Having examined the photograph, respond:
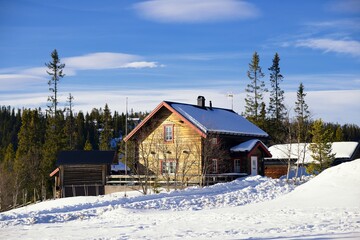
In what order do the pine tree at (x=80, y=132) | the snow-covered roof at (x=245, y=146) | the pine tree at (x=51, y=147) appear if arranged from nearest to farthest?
1. the snow-covered roof at (x=245, y=146)
2. the pine tree at (x=51, y=147)
3. the pine tree at (x=80, y=132)

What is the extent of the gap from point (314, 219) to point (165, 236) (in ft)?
17.7

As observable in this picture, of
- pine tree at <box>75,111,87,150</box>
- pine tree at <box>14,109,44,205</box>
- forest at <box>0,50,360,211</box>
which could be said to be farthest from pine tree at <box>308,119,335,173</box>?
pine tree at <box>75,111,87,150</box>

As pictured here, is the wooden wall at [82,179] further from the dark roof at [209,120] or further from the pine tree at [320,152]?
the pine tree at [320,152]

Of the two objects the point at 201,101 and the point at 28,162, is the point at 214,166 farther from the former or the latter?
the point at 28,162

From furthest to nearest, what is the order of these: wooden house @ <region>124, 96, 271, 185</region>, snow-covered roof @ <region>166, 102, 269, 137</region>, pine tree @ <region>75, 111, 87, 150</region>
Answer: pine tree @ <region>75, 111, 87, 150</region>, snow-covered roof @ <region>166, 102, 269, 137</region>, wooden house @ <region>124, 96, 271, 185</region>

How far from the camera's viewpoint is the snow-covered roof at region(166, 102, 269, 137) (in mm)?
36969

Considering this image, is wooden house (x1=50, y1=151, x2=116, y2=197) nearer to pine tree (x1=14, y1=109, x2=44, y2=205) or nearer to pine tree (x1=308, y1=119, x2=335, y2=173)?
pine tree (x1=14, y1=109, x2=44, y2=205)

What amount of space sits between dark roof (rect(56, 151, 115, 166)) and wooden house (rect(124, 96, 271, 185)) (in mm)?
3402

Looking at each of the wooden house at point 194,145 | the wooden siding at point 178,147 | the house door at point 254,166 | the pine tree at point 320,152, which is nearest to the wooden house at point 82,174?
the wooden house at point 194,145

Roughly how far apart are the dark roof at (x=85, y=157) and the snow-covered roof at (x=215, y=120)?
7.93 metres

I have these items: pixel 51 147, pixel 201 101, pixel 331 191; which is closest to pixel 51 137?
pixel 51 147

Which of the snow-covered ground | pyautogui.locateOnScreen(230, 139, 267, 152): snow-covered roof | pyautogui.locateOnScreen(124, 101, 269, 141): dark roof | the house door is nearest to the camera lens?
the snow-covered ground

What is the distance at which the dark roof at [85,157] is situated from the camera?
41281 mm

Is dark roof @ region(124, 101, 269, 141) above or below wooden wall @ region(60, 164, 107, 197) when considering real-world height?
above
